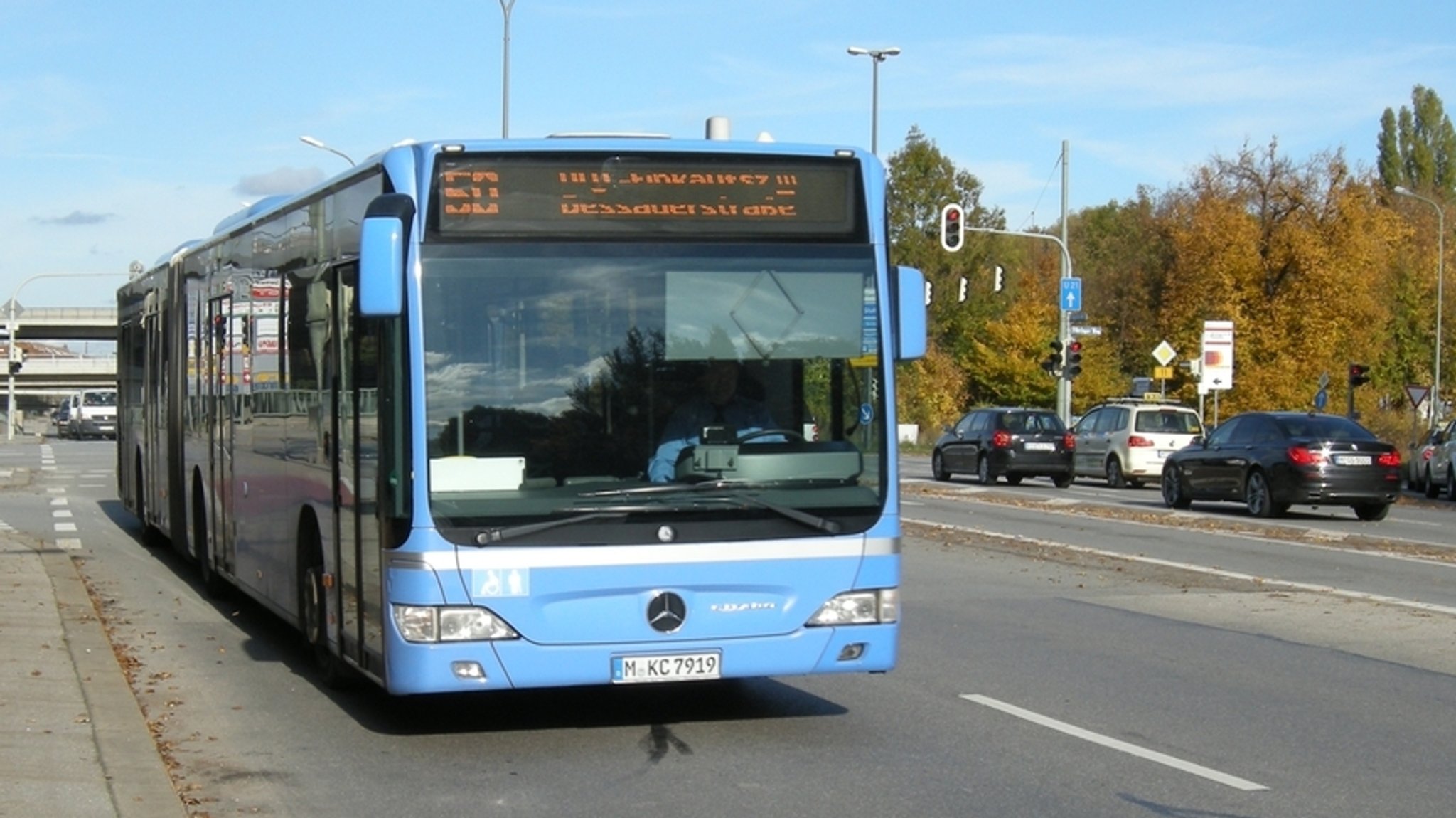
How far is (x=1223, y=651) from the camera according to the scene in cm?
1240

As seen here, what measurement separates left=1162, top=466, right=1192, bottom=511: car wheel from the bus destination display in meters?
21.2

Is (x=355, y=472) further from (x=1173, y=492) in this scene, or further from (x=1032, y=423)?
(x=1032, y=423)

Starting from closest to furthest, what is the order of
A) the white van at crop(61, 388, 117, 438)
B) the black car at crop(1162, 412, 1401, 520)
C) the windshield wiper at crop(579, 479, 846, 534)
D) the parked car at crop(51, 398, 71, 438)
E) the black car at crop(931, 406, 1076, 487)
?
the windshield wiper at crop(579, 479, 846, 534), the black car at crop(1162, 412, 1401, 520), the black car at crop(931, 406, 1076, 487), the white van at crop(61, 388, 117, 438), the parked car at crop(51, 398, 71, 438)

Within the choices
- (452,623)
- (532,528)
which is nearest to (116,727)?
(452,623)

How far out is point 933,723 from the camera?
30.8 ft

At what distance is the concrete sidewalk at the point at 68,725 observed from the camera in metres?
7.30

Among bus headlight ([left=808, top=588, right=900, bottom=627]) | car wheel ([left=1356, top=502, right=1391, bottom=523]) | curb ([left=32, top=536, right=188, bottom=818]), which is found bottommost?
car wheel ([left=1356, top=502, right=1391, bottom=523])

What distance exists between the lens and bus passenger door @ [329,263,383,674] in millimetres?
8820

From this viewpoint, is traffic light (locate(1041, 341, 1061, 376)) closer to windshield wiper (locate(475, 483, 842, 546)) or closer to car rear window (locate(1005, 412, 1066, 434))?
car rear window (locate(1005, 412, 1066, 434))

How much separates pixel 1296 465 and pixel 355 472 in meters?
19.5

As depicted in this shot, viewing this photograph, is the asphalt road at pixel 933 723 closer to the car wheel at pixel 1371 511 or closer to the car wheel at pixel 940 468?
the car wheel at pixel 1371 511

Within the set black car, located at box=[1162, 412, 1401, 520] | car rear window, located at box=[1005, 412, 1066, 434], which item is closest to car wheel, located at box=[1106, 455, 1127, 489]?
car rear window, located at box=[1005, 412, 1066, 434]

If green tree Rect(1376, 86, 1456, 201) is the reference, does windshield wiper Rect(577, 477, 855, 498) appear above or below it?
below

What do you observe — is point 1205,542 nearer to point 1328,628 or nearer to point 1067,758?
point 1328,628
